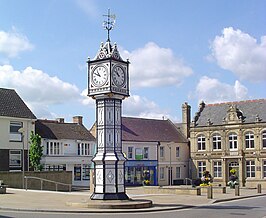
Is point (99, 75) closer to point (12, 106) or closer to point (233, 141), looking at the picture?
point (12, 106)

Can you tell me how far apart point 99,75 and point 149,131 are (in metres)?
43.7

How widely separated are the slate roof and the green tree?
26.2m

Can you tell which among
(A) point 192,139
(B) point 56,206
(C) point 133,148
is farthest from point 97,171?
(A) point 192,139

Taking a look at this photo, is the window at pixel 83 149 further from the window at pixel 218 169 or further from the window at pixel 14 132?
the window at pixel 218 169

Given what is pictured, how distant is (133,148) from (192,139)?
29.1 feet

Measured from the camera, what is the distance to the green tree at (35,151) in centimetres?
4897

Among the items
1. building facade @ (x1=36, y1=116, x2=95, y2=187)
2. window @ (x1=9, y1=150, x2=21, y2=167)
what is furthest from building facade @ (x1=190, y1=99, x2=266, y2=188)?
window @ (x1=9, y1=150, x2=21, y2=167)

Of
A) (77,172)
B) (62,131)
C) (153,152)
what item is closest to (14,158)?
(62,131)

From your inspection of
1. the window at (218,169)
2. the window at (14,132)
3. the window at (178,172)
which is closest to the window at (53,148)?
the window at (14,132)

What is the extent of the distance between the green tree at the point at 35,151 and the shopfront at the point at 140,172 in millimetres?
16659

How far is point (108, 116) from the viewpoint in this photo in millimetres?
25203

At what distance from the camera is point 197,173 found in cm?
6812

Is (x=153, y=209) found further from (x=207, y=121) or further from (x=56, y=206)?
(x=207, y=121)

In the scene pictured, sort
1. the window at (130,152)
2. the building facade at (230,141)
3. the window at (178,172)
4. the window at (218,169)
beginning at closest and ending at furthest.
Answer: the building facade at (230,141) < the window at (130,152) < the window at (218,169) < the window at (178,172)
